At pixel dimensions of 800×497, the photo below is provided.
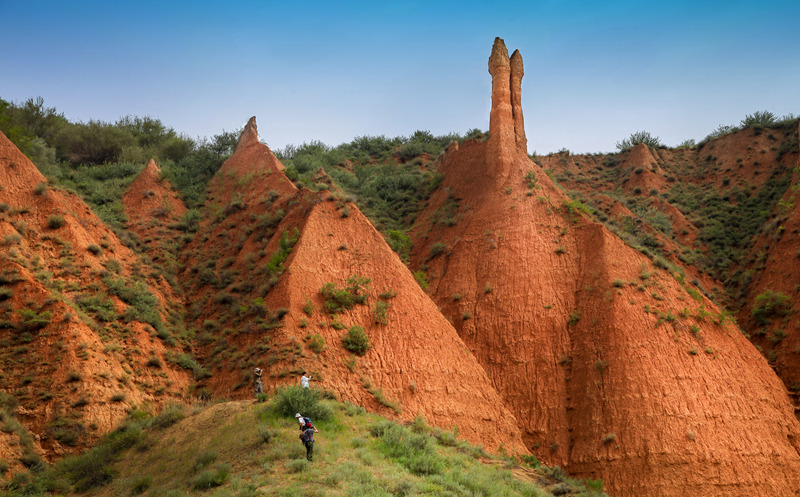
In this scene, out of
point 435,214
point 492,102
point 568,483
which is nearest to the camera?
point 568,483

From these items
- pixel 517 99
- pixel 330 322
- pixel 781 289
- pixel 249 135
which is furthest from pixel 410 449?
pixel 249 135

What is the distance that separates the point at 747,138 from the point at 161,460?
151 feet

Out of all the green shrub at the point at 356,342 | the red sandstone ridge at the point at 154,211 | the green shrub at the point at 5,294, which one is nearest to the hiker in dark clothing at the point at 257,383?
the green shrub at the point at 356,342

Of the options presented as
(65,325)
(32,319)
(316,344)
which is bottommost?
(316,344)

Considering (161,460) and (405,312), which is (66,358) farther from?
(405,312)

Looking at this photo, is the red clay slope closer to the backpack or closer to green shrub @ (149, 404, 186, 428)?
the backpack

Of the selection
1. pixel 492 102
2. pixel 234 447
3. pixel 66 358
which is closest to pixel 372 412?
pixel 234 447

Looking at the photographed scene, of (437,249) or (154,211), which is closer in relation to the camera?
(437,249)

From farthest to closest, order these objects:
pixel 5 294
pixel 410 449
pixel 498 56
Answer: pixel 498 56, pixel 5 294, pixel 410 449

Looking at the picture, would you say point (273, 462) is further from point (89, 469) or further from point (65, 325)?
point (65, 325)

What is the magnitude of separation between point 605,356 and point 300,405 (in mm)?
12494

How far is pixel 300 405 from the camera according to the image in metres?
16.0

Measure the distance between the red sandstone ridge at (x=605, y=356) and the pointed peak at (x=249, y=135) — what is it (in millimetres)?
13137

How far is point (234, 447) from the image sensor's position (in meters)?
15.0
